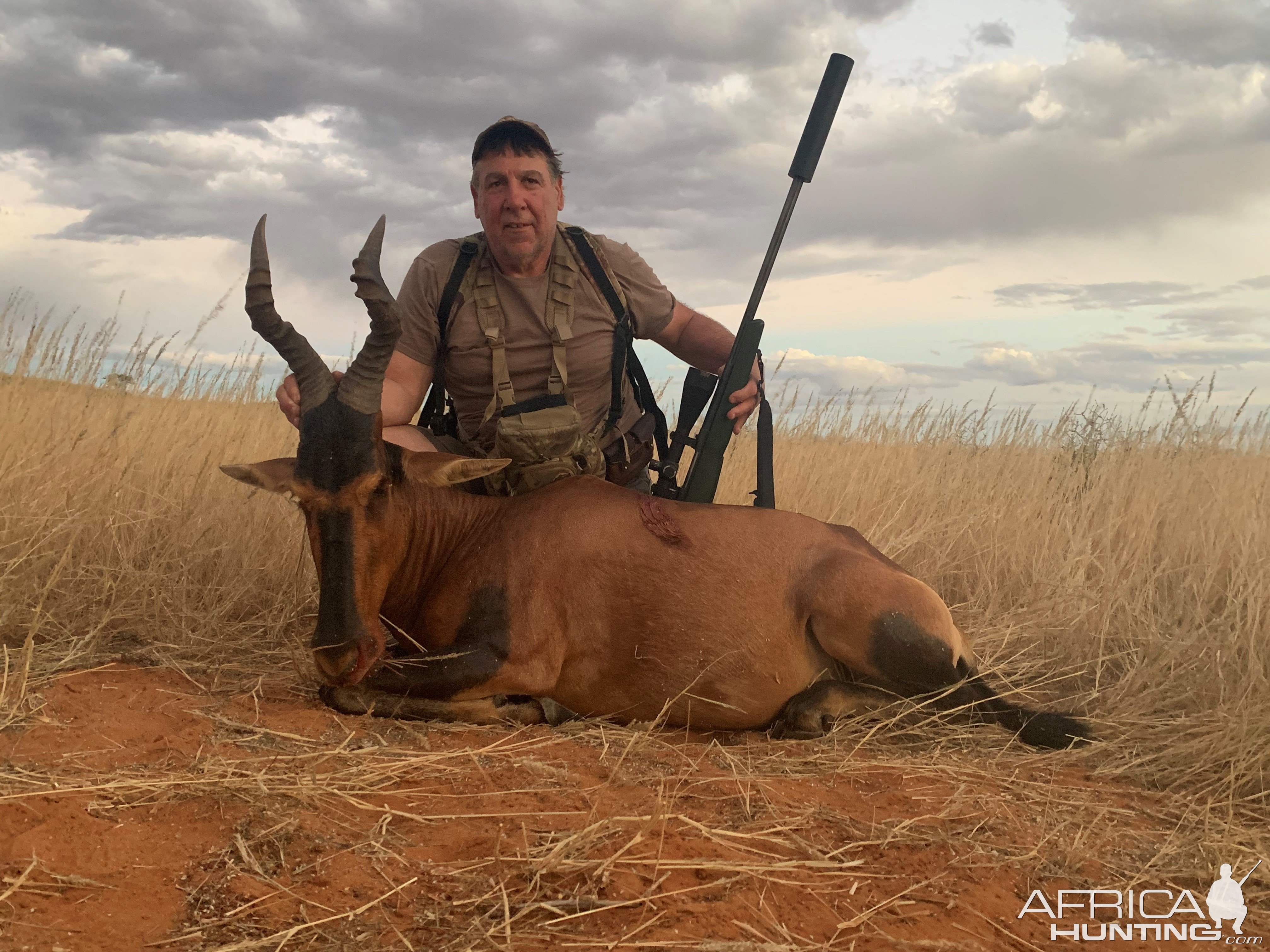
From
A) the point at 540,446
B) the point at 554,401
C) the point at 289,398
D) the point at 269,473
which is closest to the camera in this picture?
the point at 269,473

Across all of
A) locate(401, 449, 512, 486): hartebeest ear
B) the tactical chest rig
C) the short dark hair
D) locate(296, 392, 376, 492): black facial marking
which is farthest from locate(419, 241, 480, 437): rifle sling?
locate(296, 392, 376, 492): black facial marking

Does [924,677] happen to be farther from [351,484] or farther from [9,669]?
[9,669]

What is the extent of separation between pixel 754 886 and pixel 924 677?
1.80m

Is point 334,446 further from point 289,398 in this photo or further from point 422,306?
point 422,306

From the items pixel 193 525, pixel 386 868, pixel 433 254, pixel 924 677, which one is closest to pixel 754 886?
pixel 386 868

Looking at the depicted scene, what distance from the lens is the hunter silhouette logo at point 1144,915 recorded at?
8.27ft

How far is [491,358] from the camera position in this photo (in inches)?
193

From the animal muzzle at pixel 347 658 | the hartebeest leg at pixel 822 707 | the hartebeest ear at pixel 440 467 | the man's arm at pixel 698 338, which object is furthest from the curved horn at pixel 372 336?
the man's arm at pixel 698 338

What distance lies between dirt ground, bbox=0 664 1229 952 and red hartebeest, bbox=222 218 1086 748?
0.78 feet

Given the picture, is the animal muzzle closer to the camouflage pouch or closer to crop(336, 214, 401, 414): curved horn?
crop(336, 214, 401, 414): curved horn

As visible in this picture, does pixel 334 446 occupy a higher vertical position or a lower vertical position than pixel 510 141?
lower

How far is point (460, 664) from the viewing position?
3.56 m

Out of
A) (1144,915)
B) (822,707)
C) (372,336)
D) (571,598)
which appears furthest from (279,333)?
(1144,915)

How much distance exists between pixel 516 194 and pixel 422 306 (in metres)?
0.80
